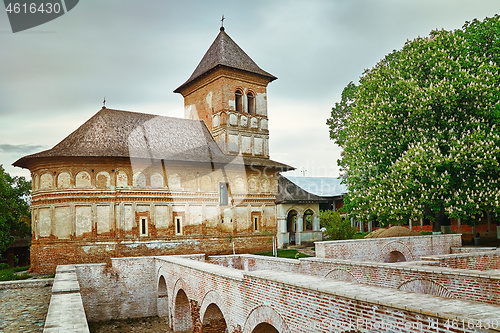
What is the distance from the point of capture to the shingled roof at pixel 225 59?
2778cm

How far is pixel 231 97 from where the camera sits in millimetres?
27625

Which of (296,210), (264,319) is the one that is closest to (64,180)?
(296,210)

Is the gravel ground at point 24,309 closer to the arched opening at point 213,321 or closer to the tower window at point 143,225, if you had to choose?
the arched opening at point 213,321

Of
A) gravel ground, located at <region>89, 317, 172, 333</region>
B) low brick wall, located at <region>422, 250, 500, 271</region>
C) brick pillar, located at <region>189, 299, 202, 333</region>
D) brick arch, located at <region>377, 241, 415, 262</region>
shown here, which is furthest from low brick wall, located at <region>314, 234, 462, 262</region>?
gravel ground, located at <region>89, 317, 172, 333</region>

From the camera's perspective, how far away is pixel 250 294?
923 centimetres

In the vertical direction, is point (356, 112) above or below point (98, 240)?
above

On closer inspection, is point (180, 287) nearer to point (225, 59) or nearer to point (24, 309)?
point (24, 309)

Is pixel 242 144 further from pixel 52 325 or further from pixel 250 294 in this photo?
pixel 52 325

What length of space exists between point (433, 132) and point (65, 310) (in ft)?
60.6

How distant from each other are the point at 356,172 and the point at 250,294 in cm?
1475

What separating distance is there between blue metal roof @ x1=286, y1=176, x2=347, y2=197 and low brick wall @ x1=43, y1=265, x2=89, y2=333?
36.6m

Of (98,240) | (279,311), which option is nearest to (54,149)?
(98,240)

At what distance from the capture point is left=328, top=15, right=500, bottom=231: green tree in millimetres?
18984

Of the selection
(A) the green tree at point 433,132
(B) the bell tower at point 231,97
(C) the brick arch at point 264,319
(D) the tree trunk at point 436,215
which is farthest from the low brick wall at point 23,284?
(D) the tree trunk at point 436,215
